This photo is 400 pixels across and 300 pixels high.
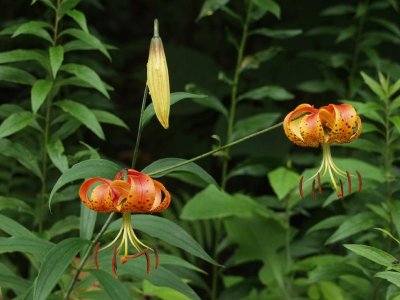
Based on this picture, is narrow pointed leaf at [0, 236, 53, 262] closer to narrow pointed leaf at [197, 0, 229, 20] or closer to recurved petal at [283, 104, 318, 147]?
recurved petal at [283, 104, 318, 147]

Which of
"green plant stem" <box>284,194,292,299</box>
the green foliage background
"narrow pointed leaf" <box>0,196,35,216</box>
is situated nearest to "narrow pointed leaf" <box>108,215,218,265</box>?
the green foliage background

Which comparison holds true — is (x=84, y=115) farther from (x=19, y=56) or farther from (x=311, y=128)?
(x=311, y=128)

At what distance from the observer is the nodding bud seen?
1.32m

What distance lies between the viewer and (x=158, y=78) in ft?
4.34

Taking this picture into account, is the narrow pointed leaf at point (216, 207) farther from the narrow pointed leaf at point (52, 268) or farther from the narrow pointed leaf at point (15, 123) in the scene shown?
the narrow pointed leaf at point (52, 268)

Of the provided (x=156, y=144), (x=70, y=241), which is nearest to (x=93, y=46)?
(x=70, y=241)

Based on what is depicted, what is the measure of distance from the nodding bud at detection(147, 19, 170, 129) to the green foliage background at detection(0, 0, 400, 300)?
0.09 metres

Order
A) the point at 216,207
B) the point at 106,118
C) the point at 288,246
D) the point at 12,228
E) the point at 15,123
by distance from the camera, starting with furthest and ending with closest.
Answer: the point at 288,246
the point at 216,207
the point at 106,118
the point at 15,123
the point at 12,228

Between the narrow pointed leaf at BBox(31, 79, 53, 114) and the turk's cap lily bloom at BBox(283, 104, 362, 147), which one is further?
the narrow pointed leaf at BBox(31, 79, 53, 114)

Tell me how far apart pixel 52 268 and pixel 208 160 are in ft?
5.34

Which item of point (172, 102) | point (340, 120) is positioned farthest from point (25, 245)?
A: point (340, 120)

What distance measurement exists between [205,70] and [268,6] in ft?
2.72

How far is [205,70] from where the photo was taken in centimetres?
296

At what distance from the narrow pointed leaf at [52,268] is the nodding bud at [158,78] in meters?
0.26
